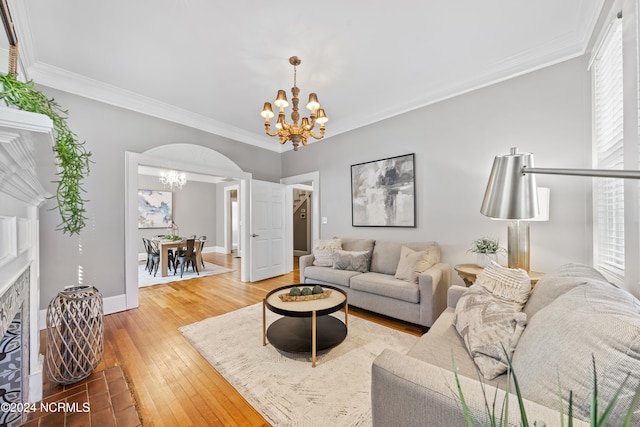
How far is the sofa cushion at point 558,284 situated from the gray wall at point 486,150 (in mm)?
1225

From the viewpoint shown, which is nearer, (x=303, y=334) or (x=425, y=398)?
(x=425, y=398)

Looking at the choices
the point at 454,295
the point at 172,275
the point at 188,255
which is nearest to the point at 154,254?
the point at 172,275

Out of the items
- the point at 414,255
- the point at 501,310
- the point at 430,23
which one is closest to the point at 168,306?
the point at 414,255

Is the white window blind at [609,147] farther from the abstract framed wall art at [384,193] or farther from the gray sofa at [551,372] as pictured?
the abstract framed wall art at [384,193]

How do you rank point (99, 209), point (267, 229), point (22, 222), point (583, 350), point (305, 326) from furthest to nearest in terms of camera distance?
point (267, 229) < point (99, 209) < point (305, 326) < point (22, 222) < point (583, 350)

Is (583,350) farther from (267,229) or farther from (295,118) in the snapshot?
(267,229)

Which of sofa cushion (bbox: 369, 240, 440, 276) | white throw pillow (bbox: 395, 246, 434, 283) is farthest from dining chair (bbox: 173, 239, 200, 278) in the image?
white throw pillow (bbox: 395, 246, 434, 283)

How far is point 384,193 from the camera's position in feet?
12.7

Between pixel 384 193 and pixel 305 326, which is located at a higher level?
pixel 384 193

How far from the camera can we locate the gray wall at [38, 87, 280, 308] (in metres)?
2.92

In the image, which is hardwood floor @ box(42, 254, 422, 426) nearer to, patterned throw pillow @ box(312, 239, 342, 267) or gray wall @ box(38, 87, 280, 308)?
gray wall @ box(38, 87, 280, 308)

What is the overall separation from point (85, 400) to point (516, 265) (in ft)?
11.8

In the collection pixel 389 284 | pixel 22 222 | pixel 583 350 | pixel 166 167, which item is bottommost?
pixel 389 284

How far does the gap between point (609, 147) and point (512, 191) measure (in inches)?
73.8
